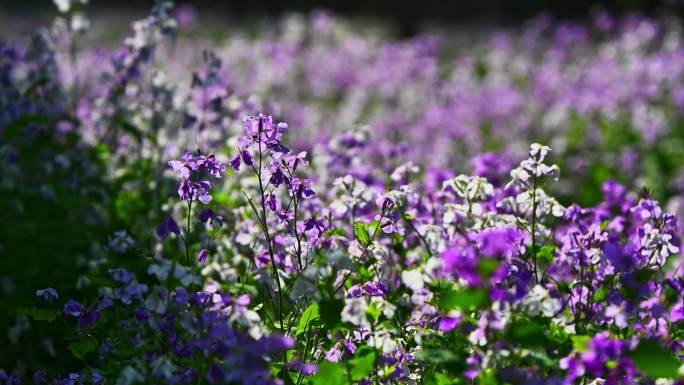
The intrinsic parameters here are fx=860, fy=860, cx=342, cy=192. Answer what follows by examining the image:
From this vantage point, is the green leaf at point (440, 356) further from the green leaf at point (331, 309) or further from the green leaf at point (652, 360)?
the green leaf at point (652, 360)

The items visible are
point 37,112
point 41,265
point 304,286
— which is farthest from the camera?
point 37,112

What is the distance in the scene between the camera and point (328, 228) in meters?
3.56

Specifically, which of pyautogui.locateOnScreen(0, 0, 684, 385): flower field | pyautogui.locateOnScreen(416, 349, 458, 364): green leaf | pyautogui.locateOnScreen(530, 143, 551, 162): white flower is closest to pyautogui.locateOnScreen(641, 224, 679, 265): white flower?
pyautogui.locateOnScreen(0, 0, 684, 385): flower field

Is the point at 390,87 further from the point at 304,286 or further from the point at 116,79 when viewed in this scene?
the point at 304,286

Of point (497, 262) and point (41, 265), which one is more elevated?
point (41, 265)

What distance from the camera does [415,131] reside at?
28.4ft

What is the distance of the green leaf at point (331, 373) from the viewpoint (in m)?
2.45

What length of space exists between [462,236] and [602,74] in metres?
8.46

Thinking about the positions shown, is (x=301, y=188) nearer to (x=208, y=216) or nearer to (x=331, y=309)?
(x=208, y=216)

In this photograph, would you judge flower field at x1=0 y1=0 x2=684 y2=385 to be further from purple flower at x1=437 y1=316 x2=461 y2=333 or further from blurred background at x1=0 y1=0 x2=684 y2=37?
blurred background at x1=0 y1=0 x2=684 y2=37

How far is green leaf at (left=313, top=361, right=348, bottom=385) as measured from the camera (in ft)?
8.05

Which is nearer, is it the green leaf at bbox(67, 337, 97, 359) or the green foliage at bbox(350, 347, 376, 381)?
the green foliage at bbox(350, 347, 376, 381)

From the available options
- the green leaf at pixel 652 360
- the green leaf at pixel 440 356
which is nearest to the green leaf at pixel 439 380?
the green leaf at pixel 440 356

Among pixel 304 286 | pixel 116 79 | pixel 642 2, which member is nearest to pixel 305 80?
pixel 116 79
